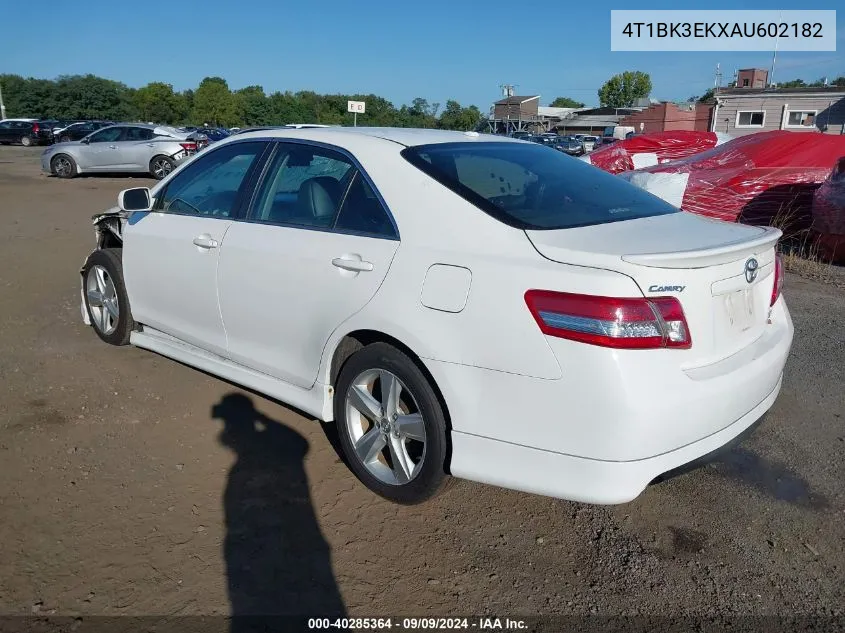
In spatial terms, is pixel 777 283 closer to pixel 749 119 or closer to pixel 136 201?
pixel 136 201

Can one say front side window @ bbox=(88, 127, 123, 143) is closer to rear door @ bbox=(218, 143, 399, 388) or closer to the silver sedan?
the silver sedan

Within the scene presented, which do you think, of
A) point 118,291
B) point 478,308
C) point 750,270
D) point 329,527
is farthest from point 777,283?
point 118,291

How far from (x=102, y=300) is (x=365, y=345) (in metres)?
2.88

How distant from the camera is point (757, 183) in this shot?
865cm

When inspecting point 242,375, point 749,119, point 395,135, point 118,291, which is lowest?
point 749,119

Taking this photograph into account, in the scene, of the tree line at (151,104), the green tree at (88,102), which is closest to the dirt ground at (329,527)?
the tree line at (151,104)

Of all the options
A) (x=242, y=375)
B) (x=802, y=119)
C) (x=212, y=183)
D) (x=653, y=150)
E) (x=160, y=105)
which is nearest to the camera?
(x=242, y=375)

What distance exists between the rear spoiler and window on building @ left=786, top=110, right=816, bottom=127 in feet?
144

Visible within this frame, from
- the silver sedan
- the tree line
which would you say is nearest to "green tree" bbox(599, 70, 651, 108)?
the tree line

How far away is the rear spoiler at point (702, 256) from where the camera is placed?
7.81ft

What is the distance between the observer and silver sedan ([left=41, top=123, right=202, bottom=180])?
19453 mm

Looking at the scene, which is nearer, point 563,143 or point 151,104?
point 563,143

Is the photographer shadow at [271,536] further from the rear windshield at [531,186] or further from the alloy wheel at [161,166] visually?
the alloy wheel at [161,166]

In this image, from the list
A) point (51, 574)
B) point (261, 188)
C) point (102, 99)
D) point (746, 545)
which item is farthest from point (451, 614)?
point (102, 99)
